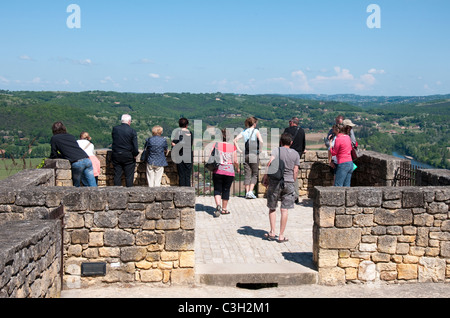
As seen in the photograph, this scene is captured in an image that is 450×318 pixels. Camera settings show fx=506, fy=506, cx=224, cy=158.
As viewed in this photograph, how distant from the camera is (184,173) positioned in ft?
34.3

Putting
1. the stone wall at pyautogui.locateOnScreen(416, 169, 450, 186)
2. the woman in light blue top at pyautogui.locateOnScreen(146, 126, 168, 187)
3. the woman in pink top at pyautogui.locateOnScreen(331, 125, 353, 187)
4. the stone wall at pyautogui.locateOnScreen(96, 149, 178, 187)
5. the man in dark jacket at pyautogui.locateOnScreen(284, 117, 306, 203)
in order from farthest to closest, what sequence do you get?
the stone wall at pyautogui.locateOnScreen(96, 149, 178, 187)
the man in dark jacket at pyautogui.locateOnScreen(284, 117, 306, 203)
the woman in light blue top at pyautogui.locateOnScreen(146, 126, 168, 187)
the woman in pink top at pyautogui.locateOnScreen(331, 125, 353, 187)
the stone wall at pyautogui.locateOnScreen(416, 169, 450, 186)

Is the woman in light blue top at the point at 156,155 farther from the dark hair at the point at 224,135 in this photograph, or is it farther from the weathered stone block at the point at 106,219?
the weathered stone block at the point at 106,219

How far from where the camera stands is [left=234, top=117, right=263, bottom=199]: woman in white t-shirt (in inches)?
413

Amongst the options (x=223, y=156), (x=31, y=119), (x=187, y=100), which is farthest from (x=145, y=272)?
(x=187, y=100)

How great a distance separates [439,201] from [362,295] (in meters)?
1.62

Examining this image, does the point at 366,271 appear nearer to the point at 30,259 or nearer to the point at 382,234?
the point at 382,234

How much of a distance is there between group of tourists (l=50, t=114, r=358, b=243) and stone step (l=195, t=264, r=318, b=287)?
1.42 m

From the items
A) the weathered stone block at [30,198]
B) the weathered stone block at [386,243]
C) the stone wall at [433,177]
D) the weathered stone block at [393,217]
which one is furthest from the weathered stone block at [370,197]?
the weathered stone block at [30,198]

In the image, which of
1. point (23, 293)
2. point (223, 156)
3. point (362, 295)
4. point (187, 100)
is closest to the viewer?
point (23, 293)

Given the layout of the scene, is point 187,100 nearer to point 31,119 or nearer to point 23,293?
point 31,119

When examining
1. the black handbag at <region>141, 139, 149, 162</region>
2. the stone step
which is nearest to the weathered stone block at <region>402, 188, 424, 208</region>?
the stone step

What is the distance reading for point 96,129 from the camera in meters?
48.9

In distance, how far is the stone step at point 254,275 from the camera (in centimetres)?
640

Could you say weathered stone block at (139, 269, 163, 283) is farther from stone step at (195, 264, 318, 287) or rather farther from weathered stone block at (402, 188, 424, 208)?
weathered stone block at (402, 188, 424, 208)
